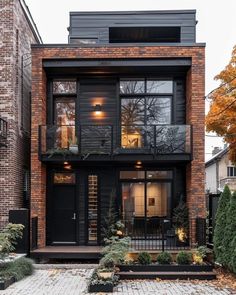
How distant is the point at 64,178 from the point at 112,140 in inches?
97.2

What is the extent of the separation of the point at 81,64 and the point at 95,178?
13.2ft

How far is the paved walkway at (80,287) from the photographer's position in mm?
10379

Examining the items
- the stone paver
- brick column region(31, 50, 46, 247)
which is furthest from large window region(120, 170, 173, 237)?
the stone paver

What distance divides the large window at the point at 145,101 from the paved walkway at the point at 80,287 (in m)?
6.07

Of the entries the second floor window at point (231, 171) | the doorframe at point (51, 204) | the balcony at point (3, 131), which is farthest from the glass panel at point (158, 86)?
the second floor window at point (231, 171)

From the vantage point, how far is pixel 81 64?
15.7 metres

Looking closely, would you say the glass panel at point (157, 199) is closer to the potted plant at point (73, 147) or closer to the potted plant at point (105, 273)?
the potted plant at point (73, 147)

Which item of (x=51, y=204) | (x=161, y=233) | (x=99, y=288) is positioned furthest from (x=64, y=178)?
(x=99, y=288)

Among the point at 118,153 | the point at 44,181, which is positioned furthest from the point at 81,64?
the point at 44,181

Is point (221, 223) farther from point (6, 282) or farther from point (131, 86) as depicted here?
point (6, 282)

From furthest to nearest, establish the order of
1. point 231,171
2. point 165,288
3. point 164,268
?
point 231,171 < point 164,268 < point 165,288

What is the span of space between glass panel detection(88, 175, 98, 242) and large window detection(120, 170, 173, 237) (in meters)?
0.96

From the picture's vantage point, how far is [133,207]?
53.3 ft

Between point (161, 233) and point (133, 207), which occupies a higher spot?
point (133, 207)
